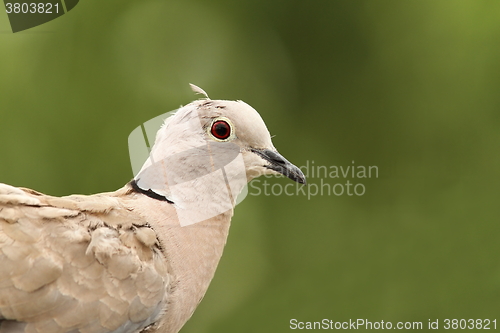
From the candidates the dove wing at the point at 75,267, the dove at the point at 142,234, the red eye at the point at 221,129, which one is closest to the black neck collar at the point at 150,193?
the dove at the point at 142,234

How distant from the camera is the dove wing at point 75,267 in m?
2.01

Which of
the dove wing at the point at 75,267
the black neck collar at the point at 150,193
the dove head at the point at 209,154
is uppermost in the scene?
the dove head at the point at 209,154

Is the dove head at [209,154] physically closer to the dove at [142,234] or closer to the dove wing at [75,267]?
the dove at [142,234]

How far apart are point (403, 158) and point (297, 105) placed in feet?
3.05

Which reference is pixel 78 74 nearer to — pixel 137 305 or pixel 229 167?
pixel 229 167

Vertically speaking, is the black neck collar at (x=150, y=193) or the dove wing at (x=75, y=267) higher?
the black neck collar at (x=150, y=193)

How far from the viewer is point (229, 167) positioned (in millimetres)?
2475

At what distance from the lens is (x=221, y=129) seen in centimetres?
246

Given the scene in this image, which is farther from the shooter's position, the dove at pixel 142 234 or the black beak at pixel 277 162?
the black beak at pixel 277 162

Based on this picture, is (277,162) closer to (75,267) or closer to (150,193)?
(150,193)

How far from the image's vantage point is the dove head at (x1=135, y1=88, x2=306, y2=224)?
7.95 feet

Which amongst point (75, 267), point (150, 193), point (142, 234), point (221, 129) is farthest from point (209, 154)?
point (75, 267)

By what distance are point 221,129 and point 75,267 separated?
827 mm

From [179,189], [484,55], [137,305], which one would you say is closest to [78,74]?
[179,189]
